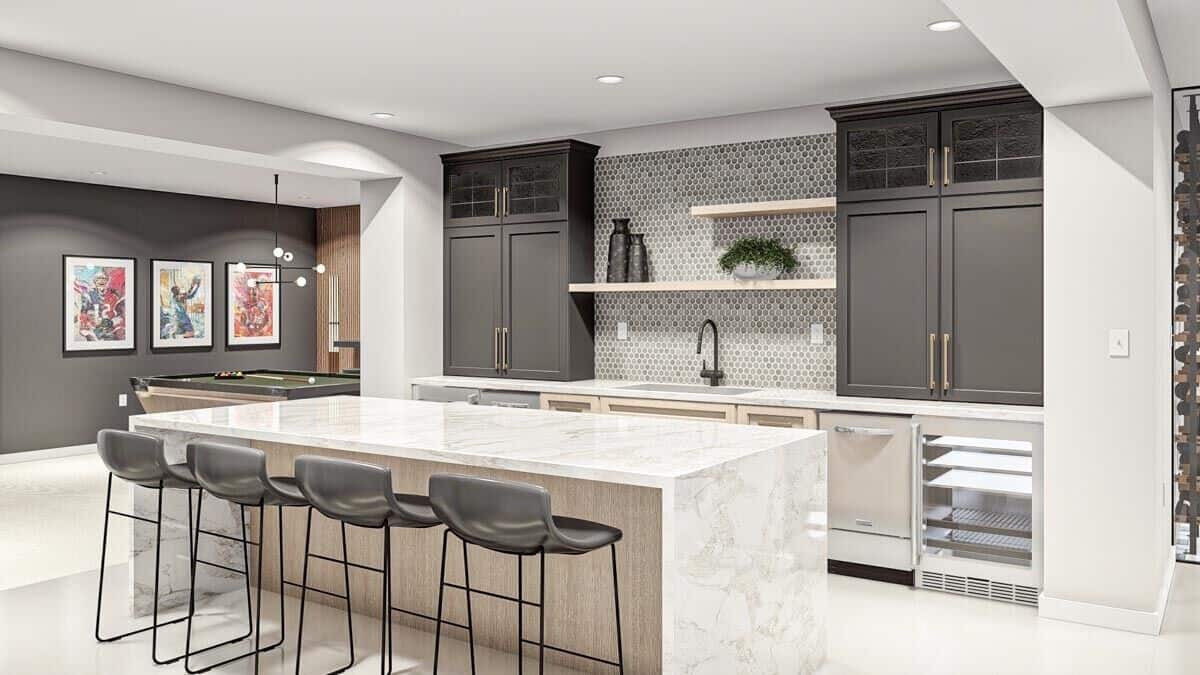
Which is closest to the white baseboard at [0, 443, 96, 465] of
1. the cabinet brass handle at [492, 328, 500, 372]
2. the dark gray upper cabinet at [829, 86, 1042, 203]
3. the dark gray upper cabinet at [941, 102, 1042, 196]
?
the cabinet brass handle at [492, 328, 500, 372]

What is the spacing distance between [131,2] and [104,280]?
5859 millimetres

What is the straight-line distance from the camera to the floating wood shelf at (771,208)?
16.8 feet

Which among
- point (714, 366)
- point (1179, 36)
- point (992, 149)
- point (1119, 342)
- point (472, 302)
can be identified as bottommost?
point (714, 366)

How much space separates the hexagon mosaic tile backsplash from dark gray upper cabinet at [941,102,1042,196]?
911mm

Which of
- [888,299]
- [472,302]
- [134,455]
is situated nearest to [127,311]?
[472,302]

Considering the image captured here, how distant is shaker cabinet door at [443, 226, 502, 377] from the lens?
20.7 ft

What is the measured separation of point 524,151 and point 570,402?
1.70m

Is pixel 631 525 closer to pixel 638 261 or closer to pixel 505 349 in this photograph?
pixel 638 261

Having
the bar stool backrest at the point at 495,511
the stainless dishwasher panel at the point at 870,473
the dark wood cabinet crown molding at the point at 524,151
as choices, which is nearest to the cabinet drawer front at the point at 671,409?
the stainless dishwasher panel at the point at 870,473

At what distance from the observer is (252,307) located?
10.0m

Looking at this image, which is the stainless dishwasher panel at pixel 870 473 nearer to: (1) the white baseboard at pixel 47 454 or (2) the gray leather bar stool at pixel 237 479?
(2) the gray leather bar stool at pixel 237 479

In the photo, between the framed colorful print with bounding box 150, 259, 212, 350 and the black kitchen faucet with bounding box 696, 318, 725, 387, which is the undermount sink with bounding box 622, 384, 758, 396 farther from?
the framed colorful print with bounding box 150, 259, 212, 350

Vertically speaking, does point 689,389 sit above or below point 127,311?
below

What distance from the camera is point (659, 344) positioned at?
20.0ft
